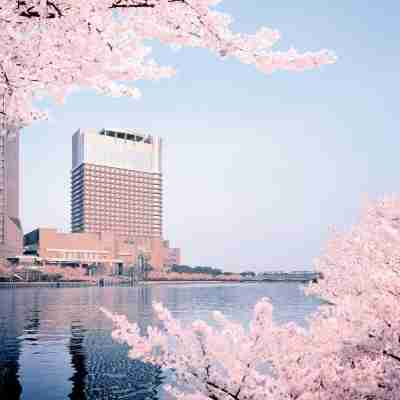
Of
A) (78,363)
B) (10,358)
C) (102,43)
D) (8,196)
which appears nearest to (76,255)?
(8,196)

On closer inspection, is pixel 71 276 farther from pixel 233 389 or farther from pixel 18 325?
pixel 233 389

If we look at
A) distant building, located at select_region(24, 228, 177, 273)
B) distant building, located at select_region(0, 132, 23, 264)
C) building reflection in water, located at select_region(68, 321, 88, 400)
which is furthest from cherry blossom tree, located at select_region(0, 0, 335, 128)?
distant building, located at select_region(24, 228, 177, 273)

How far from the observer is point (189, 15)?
4.53m

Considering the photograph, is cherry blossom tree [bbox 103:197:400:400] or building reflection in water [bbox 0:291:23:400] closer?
cherry blossom tree [bbox 103:197:400:400]

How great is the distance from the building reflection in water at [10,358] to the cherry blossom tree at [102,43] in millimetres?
18488

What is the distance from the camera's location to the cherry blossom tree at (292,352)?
577cm

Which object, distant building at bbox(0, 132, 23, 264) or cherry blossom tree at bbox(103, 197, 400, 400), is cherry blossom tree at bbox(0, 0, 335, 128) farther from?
distant building at bbox(0, 132, 23, 264)

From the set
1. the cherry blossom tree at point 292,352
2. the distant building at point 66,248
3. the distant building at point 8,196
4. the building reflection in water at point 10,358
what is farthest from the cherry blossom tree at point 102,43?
the distant building at point 66,248

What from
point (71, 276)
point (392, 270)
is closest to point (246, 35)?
point (392, 270)

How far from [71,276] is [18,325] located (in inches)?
5166

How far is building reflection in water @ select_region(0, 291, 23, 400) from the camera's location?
857 inches

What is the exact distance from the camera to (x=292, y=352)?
5.99 m

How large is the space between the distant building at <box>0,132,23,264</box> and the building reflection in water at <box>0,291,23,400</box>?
114813 millimetres

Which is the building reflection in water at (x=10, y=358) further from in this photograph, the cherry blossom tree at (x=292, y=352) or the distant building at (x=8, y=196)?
the distant building at (x=8, y=196)
